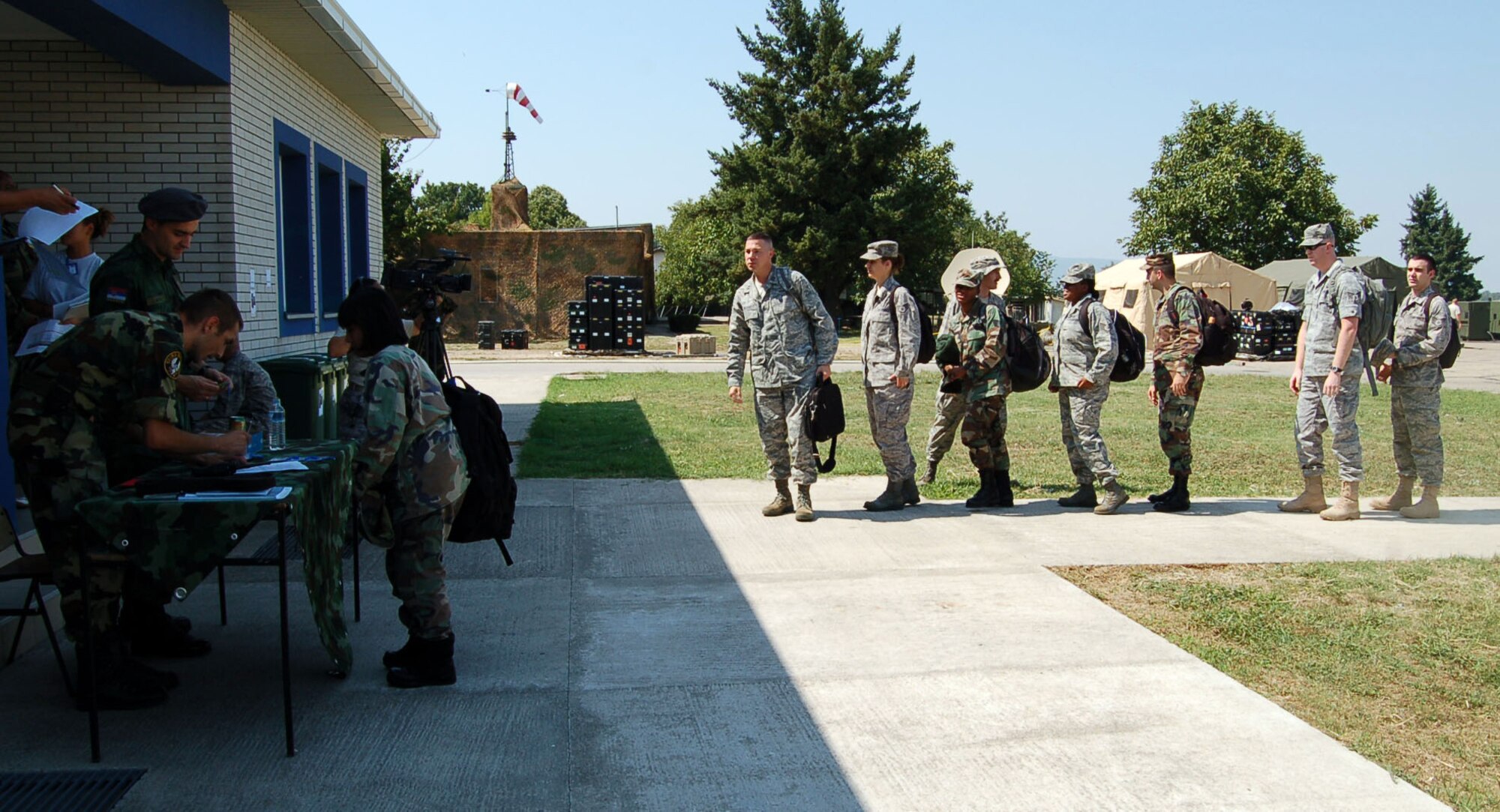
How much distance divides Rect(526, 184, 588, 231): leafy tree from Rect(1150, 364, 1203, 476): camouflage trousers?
288 feet

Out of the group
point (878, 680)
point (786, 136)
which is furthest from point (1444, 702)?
point (786, 136)

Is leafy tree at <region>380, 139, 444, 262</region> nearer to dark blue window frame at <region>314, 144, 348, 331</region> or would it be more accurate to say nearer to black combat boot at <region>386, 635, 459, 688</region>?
dark blue window frame at <region>314, 144, 348, 331</region>

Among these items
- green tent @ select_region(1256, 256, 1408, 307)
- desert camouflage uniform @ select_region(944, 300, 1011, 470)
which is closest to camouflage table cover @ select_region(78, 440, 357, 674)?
desert camouflage uniform @ select_region(944, 300, 1011, 470)

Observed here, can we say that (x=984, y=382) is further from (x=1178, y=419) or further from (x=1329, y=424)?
(x=1329, y=424)

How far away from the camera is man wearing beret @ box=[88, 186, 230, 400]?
16.5ft

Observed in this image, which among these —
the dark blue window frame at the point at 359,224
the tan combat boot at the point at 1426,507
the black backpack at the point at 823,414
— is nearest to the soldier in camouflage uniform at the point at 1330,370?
the tan combat boot at the point at 1426,507

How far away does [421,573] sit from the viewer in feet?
15.1

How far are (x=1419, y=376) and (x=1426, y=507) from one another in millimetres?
932

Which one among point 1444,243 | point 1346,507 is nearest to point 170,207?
point 1346,507

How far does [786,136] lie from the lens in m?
44.0

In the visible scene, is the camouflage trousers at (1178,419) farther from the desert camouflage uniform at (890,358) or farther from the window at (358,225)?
the window at (358,225)

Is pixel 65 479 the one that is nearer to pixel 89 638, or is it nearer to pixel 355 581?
pixel 89 638

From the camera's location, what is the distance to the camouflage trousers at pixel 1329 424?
311 inches

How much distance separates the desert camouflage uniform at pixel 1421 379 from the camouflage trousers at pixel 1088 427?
2082mm
